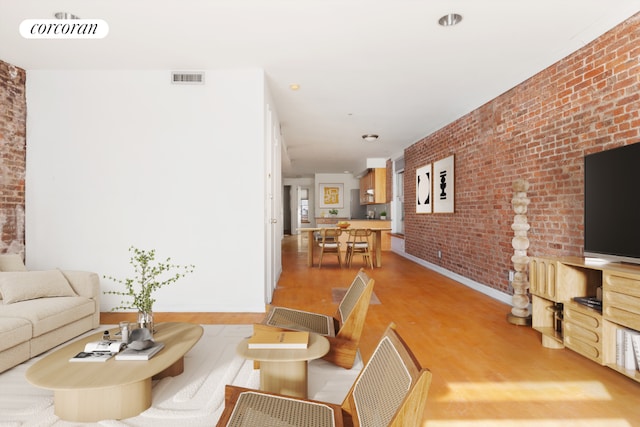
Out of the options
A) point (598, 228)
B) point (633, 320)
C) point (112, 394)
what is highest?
point (598, 228)

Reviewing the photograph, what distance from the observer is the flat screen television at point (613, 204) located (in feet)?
8.65

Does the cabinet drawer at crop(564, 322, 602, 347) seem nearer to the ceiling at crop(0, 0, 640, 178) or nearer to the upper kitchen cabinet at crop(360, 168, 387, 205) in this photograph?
the ceiling at crop(0, 0, 640, 178)

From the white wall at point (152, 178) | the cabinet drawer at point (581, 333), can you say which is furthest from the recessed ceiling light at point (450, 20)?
the cabinet drawer at point (581, 333)

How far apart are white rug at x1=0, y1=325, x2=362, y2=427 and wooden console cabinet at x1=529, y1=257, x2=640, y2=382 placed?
1740 millimetres

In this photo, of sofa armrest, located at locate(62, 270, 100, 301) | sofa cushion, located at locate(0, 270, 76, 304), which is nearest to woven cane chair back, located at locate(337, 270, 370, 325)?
sofa armrest, located at locate(62, 270, 100, 301)

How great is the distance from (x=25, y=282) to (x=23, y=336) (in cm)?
74

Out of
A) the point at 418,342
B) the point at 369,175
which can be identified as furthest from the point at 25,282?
the point at 369,175

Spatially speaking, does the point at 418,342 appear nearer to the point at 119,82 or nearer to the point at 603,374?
the point at 603,374

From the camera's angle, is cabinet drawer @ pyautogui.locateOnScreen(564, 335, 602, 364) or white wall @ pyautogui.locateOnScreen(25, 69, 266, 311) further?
white wall @ pyautogui.locateOnScreen(25, 69, 266, 311)

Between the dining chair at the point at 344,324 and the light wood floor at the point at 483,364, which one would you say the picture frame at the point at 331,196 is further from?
the dining chair at the point at 344,324

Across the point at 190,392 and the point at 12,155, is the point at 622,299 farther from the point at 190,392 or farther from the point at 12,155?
the point at 12,155

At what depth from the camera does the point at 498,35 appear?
11.2ft

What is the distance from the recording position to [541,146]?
Result: 3.99 meters

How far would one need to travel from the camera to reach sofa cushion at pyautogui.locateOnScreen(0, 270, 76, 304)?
319 cm
